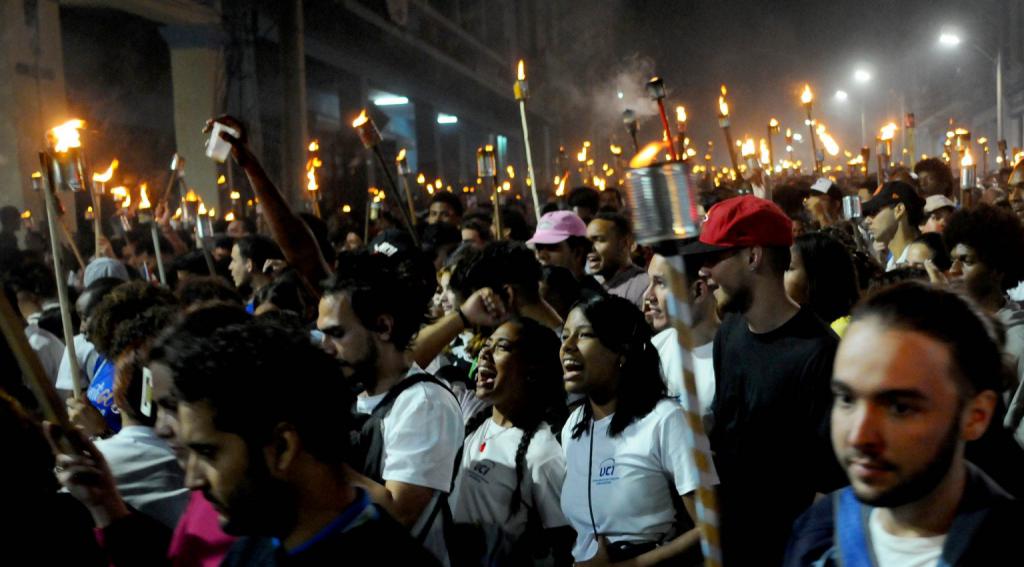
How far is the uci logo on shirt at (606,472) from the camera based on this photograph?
3996 mm

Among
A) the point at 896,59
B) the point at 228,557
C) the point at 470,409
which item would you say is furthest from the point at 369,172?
the point at 896,59

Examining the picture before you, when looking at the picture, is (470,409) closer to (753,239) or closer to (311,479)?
(753,239)

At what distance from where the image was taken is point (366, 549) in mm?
2426

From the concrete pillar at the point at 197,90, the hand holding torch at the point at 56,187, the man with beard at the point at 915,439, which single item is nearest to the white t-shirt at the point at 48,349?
the hand holding torch at the point at 56,187

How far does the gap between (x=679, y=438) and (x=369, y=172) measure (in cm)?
3126

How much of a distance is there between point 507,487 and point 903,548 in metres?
2.14

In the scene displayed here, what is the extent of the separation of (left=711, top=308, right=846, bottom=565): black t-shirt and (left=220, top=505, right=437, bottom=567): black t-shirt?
1645 millimetres

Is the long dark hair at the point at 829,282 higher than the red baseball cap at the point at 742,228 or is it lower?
lower

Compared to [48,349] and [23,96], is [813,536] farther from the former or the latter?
[23,96]

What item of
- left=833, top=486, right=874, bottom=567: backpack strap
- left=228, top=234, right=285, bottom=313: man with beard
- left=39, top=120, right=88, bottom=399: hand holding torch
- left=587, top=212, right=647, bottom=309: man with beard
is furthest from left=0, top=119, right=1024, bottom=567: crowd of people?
left=228, top=234, right=285, bottom=313: man with beard

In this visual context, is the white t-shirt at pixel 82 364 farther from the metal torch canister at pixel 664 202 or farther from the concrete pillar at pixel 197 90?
the concrete pillar at pixel 197 90

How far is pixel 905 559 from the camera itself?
2385 mm

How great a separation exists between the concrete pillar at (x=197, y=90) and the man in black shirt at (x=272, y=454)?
2211 centimetres

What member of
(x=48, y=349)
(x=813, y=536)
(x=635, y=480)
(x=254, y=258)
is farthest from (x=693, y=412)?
(x=254, y=258)
